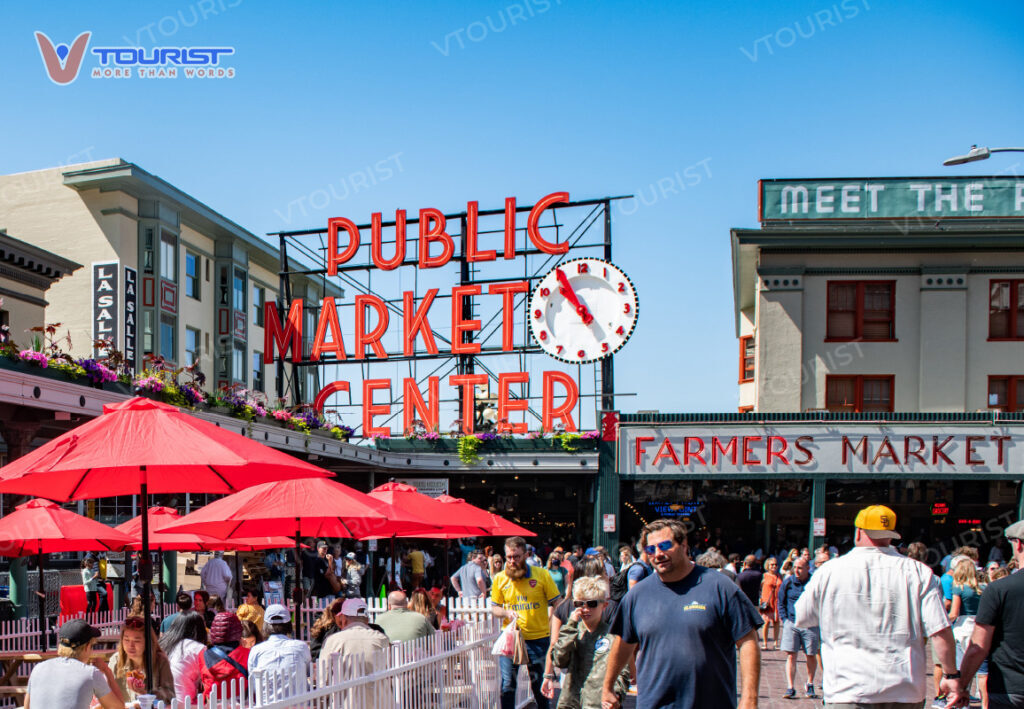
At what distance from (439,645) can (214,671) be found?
293 cm

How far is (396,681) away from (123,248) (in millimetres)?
32667

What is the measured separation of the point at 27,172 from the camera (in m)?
40.4

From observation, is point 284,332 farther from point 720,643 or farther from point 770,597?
point 720,643

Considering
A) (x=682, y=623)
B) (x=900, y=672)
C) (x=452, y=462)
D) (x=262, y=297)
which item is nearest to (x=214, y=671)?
(x=682, y=623)

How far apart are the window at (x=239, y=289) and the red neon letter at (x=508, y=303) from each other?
14388mm

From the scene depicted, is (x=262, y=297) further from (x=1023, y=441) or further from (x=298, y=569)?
(x=298, y=569)

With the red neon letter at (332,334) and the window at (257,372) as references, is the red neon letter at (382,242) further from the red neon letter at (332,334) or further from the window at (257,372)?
the window at (257,372)

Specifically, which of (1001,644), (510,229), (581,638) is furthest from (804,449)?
(1001,644)

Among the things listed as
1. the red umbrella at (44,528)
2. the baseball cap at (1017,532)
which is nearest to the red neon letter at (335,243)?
the red umbrella at (44,528)

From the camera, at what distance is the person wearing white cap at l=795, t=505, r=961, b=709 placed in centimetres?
594

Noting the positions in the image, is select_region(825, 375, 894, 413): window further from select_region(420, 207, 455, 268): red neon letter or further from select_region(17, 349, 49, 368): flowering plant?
select_region(17, 349, 49, 368): flowering plant

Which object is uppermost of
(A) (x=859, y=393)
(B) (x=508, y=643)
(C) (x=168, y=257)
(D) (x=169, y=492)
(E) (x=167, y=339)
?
(C) (x=168, y=257)

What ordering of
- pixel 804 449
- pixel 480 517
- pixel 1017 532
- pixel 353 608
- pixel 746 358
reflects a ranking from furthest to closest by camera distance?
pixel 746 358 → pixel 804 449 → pixel 480 517 → pixel 353 608 → pixel 1017 532

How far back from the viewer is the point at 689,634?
19.3ft
